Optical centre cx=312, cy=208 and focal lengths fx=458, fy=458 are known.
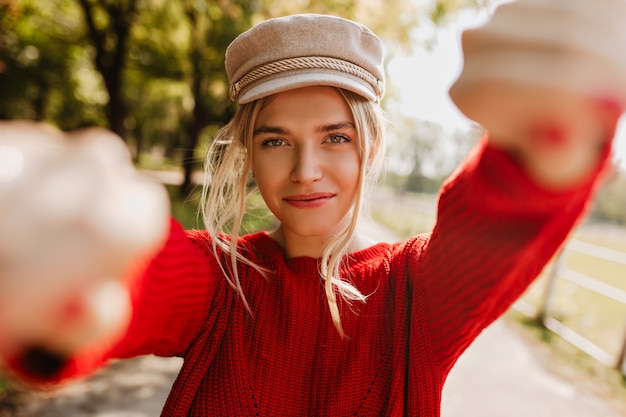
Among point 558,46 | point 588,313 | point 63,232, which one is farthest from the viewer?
point 588,313

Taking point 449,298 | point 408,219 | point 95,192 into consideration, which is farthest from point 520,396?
point 408,219

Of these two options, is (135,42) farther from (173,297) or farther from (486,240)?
(486,240)

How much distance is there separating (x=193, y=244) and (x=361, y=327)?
528mm

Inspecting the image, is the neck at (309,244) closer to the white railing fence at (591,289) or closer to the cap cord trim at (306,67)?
the cap cord trim at (306,67)

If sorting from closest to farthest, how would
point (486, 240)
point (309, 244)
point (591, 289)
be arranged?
point (486, 240) → point (309, 244) → point (591, 289)

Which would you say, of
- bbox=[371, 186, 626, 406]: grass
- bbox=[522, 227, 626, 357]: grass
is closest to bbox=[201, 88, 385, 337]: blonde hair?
bbox=[371, 186, 626, 406]: grass

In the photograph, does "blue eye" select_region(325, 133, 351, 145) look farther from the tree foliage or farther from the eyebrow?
the tree foliage

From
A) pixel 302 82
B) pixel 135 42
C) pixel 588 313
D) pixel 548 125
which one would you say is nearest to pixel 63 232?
pixel 548 125

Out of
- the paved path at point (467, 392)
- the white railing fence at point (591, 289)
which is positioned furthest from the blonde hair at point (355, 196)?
the white railing fence at point (591, 289)

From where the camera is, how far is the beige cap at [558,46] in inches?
25.5

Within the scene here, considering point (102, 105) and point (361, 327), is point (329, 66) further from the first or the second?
point (102, 105)

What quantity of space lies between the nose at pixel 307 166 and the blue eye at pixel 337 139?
2.6 inches

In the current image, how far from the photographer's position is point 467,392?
3707 mm

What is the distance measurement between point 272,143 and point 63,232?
36.4 inches
